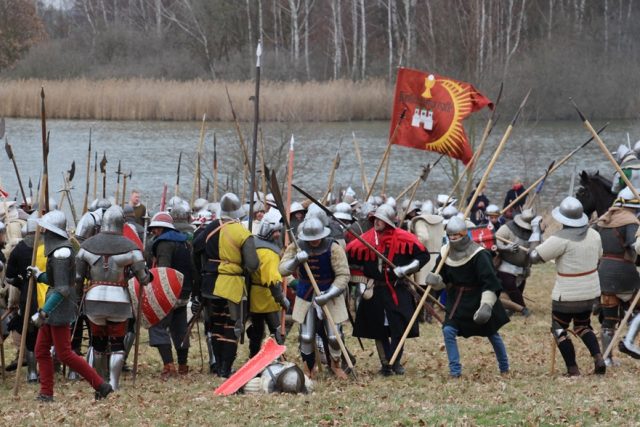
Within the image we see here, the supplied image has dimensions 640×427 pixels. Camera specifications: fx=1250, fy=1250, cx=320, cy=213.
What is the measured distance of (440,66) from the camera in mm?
29047

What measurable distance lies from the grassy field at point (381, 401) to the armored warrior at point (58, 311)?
0.74 ft

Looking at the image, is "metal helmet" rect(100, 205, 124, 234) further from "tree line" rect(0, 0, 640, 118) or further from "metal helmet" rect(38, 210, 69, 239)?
"tree line" rect(0, 0, 640, 118)

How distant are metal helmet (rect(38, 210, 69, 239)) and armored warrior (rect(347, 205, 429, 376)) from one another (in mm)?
2655

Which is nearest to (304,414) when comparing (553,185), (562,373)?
(562,373)

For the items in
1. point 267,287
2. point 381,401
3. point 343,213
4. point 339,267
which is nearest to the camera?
point 381,401

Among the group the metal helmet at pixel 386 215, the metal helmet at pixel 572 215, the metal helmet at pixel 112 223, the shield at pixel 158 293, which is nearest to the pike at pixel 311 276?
the metal helmet at pixel 386 215

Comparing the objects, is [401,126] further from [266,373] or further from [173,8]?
[173,8]

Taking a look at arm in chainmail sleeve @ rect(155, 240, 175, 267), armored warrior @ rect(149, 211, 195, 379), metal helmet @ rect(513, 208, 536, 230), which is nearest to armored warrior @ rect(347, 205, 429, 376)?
armored warrior @ rect(149, 211, 195, 379)

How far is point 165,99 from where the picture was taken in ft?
125

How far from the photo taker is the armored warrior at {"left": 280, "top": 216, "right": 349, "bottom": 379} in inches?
416

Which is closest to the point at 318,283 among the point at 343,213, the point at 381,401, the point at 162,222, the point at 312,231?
the point at 312,231

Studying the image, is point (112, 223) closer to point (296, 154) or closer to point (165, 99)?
point (296, 154)

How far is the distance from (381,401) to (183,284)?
8.90ft

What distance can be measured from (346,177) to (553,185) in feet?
17.9
